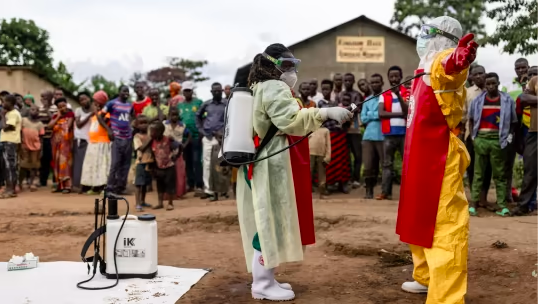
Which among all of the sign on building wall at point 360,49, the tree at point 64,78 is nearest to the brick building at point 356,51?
the sign on building wall at point 360,49

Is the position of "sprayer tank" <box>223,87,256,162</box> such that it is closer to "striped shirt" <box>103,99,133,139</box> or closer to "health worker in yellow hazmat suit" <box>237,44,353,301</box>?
"health worker in yellow hazmat suit" <box>237,44,353,301</box>

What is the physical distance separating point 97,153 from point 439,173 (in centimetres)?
780

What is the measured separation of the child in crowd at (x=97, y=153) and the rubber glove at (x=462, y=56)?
7.67 m

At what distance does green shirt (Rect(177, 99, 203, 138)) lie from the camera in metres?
10.3

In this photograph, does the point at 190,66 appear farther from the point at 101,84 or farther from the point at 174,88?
the point at 174,88

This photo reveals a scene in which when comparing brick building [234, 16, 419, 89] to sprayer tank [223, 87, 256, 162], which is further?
brick building [234, 16, 419, 89]

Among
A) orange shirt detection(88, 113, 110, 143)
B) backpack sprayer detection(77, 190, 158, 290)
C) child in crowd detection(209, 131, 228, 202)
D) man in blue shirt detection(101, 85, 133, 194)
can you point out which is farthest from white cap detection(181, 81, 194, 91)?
backpack sprayer detection(77, 190, 158, 290)

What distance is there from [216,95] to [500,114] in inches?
187

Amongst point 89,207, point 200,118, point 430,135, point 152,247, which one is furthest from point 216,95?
point 430,135

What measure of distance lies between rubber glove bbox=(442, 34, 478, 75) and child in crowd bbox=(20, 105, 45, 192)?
366 inches

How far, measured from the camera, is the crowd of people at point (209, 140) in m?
7.46

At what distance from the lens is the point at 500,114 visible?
7.23 metres

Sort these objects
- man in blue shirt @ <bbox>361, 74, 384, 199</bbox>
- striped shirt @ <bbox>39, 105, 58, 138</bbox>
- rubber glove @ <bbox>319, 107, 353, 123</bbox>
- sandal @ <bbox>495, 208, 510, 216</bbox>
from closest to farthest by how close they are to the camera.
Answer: rubber glove @ <bbox>319, 107, 353, 123</bbox>
sandal @ <bbox>495, 208, 510, 216</bbox>
man in blue shirt @ <bbox>361, 74, 384, 199</bbox>
striped shirt @ <bbox>39, 105, 58, 138</bbox>

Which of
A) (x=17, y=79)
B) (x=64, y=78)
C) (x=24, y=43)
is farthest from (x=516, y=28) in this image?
(x=24, y=43)
